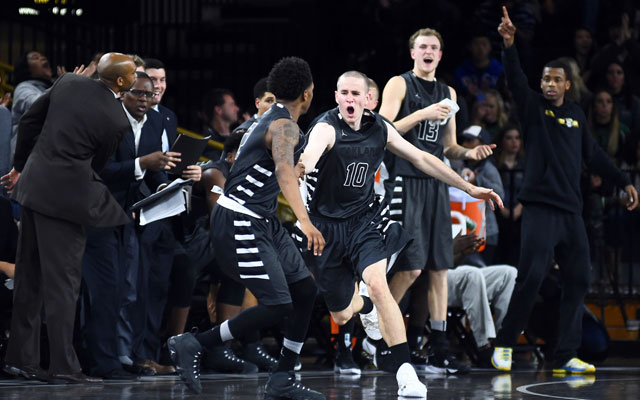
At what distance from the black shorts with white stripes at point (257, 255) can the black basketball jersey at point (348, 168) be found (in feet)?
2.16

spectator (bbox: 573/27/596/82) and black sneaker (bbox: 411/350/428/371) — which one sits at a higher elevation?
spectator (bbox: 573/27/596/82)

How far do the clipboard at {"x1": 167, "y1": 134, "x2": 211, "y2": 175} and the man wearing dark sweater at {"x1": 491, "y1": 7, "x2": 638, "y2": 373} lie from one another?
8.26 ft

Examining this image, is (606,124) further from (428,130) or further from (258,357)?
(258,357)

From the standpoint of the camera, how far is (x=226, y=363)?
8.78 m

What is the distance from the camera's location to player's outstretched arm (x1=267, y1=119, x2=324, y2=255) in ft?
20.8

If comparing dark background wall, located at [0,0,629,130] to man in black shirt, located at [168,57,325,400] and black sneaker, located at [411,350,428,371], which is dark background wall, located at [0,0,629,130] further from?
man in black shirt, located at [168,57,325,400]

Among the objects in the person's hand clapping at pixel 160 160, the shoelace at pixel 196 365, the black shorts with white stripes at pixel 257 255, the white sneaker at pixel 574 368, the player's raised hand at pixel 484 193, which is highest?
the person's hand clapping at pixel 160 160

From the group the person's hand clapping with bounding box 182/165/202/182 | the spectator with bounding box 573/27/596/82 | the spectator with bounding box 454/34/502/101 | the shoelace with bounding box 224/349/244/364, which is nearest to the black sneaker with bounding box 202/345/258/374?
the shoelace with bounding box 224/349/244/364

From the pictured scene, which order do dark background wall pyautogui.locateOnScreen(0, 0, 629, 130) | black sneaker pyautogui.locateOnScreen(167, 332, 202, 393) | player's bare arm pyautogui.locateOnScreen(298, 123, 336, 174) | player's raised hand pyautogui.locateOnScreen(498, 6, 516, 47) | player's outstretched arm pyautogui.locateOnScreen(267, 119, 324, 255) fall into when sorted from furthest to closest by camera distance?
1. dark background wall pyautogui.locateOnScreen(0, 0, 629, 130)
2. player's raised hand pyautogui.locateOnScreen(498, 6, 516, 47)
3. player's bare arm pyautogui.locateOnScreen(298, 123, 336, 174)
4. black sneaker pyautogui.locateOnScreen(167, 332, 202, 393)
5. player's outstretched arm pyautogui.locateOnScreen(267, 119, 324, 255)

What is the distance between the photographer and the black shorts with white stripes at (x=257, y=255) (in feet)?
21.6

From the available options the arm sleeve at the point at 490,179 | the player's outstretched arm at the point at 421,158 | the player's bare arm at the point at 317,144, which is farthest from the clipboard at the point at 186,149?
the arm sleeve at the point at 490,179

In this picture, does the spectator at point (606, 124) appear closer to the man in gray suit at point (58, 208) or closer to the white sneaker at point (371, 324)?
the white sneaker at point (371, 324)

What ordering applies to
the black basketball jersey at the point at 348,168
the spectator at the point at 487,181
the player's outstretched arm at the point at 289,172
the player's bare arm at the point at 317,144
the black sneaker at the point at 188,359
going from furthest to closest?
1. the spectator at the point at 487,181
2. the black basketball jersey at the point at 348,168
3. the player's bare arm at the point at 317,144
4. the black sneaker at the point at 188,359
5. the player's outstretched arm at the point at 289,172

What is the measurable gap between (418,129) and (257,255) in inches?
101
